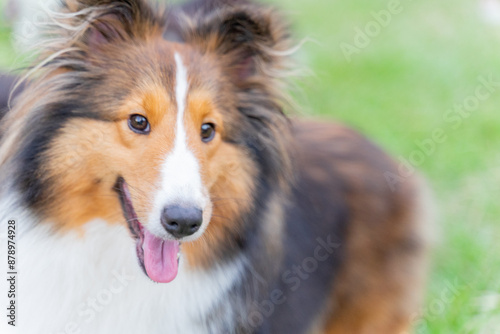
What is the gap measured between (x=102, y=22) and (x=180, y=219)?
3.32 ft

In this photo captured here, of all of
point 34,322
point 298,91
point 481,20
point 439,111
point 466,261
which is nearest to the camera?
point 34,322

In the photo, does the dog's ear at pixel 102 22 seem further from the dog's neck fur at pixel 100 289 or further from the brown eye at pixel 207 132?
the dog's neck fur at pixel 100 289

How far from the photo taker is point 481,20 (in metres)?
10.2

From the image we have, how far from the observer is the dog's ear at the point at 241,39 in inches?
114

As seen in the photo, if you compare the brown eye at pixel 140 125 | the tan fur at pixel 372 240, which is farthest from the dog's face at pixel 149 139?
the tan fur at pixel 372 240

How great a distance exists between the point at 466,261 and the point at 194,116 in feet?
10.5

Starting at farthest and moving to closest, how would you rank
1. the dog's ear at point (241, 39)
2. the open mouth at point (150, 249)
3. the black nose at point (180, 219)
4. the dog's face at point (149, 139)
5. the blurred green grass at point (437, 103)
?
the blurred green grass at point (437, 103), the dog's ear at point (241, 39), the open mouth at point (150, 249), the dog's face at point (149, 139), the black nose at point (180, 219)

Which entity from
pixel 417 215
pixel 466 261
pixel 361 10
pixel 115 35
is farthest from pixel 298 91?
pixel 361 10

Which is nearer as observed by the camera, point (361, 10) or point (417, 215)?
point (417, 215)

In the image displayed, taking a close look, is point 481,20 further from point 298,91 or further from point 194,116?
point 194,116

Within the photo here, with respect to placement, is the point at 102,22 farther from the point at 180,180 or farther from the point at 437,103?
the point at 437,103

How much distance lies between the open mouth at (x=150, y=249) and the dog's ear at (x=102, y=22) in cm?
67

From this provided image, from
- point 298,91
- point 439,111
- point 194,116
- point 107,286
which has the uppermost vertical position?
point 439,111

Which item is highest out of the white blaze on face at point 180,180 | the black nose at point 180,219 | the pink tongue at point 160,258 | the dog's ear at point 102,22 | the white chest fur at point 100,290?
the dog's ear at point 102,22
